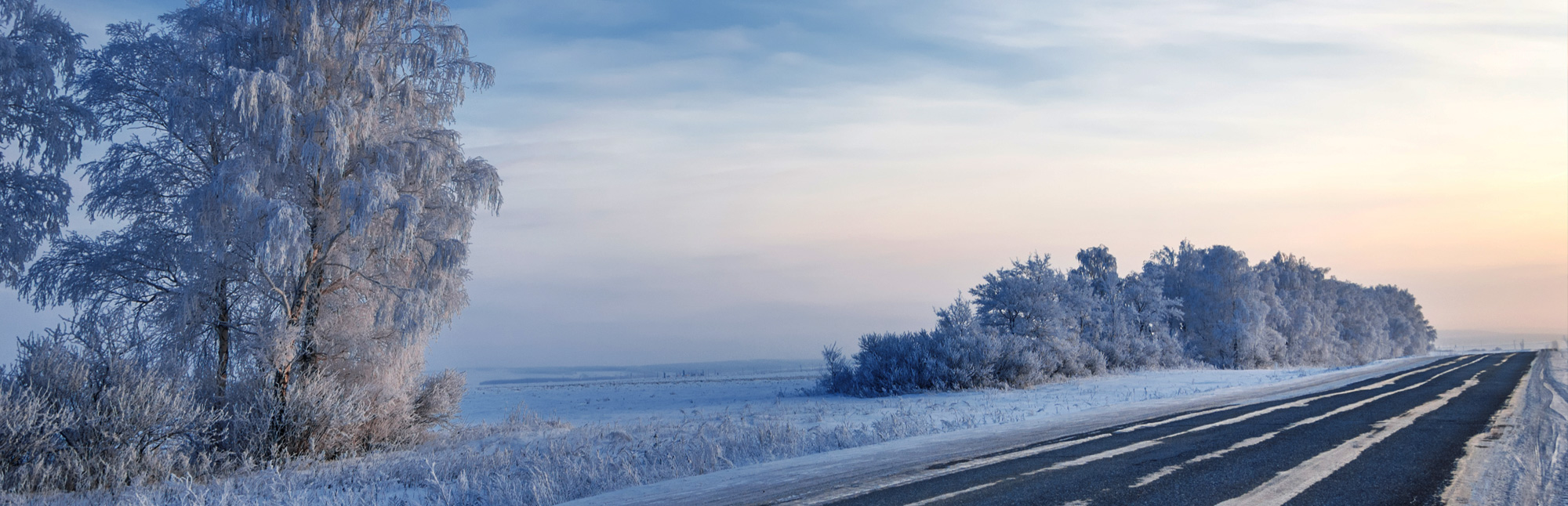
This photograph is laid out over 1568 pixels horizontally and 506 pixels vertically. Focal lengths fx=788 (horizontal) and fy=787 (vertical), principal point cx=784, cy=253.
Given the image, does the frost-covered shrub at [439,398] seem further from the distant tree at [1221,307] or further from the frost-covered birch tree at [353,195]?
the distant tree at [1221,307]

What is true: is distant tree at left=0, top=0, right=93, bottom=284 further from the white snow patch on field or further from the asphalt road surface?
the asphalt road surface

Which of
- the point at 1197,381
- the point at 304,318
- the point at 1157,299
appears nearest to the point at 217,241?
the point at 304,318

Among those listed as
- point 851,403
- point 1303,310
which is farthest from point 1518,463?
point 1303,310

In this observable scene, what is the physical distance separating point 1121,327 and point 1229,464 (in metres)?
35.3

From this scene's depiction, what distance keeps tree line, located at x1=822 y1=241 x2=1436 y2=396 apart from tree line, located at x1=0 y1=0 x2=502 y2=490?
1555cm

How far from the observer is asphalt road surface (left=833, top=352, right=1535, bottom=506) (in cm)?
636

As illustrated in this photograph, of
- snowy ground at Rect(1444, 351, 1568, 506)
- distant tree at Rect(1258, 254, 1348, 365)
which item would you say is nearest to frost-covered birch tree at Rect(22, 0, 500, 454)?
snowy ground at Rect(1444, 351, 1568, 506)

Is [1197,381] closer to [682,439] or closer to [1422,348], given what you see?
[682,439]

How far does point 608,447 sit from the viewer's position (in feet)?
41.1

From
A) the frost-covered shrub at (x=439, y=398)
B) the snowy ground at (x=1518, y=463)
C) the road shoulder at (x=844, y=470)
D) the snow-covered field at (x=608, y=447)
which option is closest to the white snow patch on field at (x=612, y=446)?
the snow-covered field at (x=608, y=447)

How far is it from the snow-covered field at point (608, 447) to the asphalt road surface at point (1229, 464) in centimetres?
291

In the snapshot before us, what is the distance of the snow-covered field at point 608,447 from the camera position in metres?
8.37

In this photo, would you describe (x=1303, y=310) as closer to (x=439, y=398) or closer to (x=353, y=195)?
(x=439, y=398)

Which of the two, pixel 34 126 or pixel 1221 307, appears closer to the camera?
pixel 34 126
